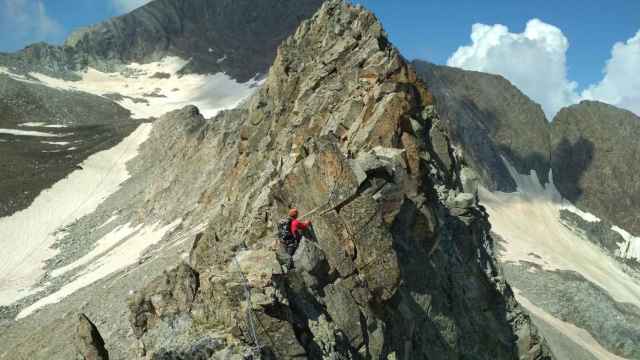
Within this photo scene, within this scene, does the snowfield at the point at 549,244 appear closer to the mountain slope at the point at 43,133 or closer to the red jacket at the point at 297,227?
the red jacket at the point at 297,227

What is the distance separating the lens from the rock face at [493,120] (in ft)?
372

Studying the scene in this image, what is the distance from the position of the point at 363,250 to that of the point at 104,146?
8446 centimetres

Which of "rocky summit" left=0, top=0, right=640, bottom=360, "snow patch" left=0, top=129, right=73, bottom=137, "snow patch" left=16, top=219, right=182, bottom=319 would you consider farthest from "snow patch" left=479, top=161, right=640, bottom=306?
"snow patch" left=0, top=129, right=73, bottom=137

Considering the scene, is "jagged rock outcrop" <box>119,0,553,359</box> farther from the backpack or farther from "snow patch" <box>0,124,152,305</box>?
"snow patch" <box>0,124,152,305</box>

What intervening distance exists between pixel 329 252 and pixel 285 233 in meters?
1.68

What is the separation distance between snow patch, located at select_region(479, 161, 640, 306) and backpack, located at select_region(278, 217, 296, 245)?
184 feet

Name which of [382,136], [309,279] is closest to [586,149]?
[382,136]

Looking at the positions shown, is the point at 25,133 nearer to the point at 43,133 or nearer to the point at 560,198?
the point at 43,133

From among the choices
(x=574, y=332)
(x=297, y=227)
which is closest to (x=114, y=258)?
(x=297, y=227)

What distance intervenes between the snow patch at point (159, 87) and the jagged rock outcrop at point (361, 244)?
375ft

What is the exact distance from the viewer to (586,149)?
12475cm

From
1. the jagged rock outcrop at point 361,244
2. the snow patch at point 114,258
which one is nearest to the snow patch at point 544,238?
the snow patch at point 114,258

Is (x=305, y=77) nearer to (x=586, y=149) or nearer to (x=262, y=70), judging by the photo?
(x=586, y=149)

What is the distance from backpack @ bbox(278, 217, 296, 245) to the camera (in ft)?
49.4
